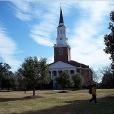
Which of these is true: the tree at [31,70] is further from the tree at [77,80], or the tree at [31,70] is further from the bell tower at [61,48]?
the bell tower at [61,48]

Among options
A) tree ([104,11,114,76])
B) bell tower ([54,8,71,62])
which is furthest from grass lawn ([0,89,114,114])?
bell tower ([54,8,71,62])

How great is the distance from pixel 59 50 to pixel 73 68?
29.3 ft

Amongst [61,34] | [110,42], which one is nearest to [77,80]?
[61,34]

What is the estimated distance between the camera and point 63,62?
141000 mm

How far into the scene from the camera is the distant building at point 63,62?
140 m

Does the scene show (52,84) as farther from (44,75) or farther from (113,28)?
(113,28)

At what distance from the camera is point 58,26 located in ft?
487

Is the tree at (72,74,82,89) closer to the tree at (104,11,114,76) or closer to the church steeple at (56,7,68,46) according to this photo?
the church steeple at (56,7,68,46)

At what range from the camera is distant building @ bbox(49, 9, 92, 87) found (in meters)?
140

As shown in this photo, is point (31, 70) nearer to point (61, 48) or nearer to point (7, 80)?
point (7, 80)

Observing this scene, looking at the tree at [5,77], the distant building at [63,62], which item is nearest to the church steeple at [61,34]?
the distant building at [63,62]

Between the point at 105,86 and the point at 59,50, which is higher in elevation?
the point at 59,50

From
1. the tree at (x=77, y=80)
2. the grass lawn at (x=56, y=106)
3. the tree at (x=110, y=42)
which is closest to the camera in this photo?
the grass lawn at (x=56, y=106)

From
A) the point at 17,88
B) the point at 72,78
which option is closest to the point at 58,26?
the point at 17,88
